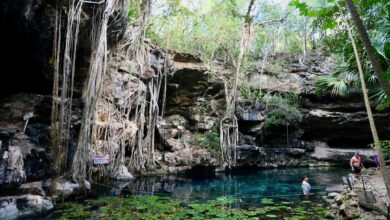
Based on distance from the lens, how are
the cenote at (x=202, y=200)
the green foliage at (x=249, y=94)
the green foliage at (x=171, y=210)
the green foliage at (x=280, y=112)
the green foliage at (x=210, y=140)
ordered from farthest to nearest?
the green foliage at (x=249, y=94) → the green foliage at (x=280, y=112) → the green foliage at (x=210, y=140) → the cenote at (x=202, y=200) → the green foliage at (x=171, y=210)

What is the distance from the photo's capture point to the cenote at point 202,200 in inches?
221

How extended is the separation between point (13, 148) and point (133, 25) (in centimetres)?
447

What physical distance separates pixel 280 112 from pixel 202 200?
8.26 metres

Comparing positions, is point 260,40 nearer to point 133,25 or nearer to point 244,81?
point 244,81

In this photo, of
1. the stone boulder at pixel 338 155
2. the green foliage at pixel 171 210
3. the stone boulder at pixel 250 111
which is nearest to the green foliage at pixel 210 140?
the stone boulder at pixel 250 111

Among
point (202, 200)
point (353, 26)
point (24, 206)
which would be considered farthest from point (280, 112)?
point (24, 206)

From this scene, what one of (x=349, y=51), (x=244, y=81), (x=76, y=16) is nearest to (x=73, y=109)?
(x=76, y=16)

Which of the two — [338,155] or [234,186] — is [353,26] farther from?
[338,155]

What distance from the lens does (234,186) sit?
385 inches

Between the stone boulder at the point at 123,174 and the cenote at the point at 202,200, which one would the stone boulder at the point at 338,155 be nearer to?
the cenote at the point at 202,200

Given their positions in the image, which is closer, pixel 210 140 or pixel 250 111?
pixel 210 140

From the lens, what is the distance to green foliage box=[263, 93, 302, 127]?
1445 centimetres

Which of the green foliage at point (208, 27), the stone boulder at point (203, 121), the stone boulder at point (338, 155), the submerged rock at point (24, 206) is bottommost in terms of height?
the submerged rock at point (24, 206)

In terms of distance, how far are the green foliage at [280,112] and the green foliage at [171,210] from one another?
308 inches
